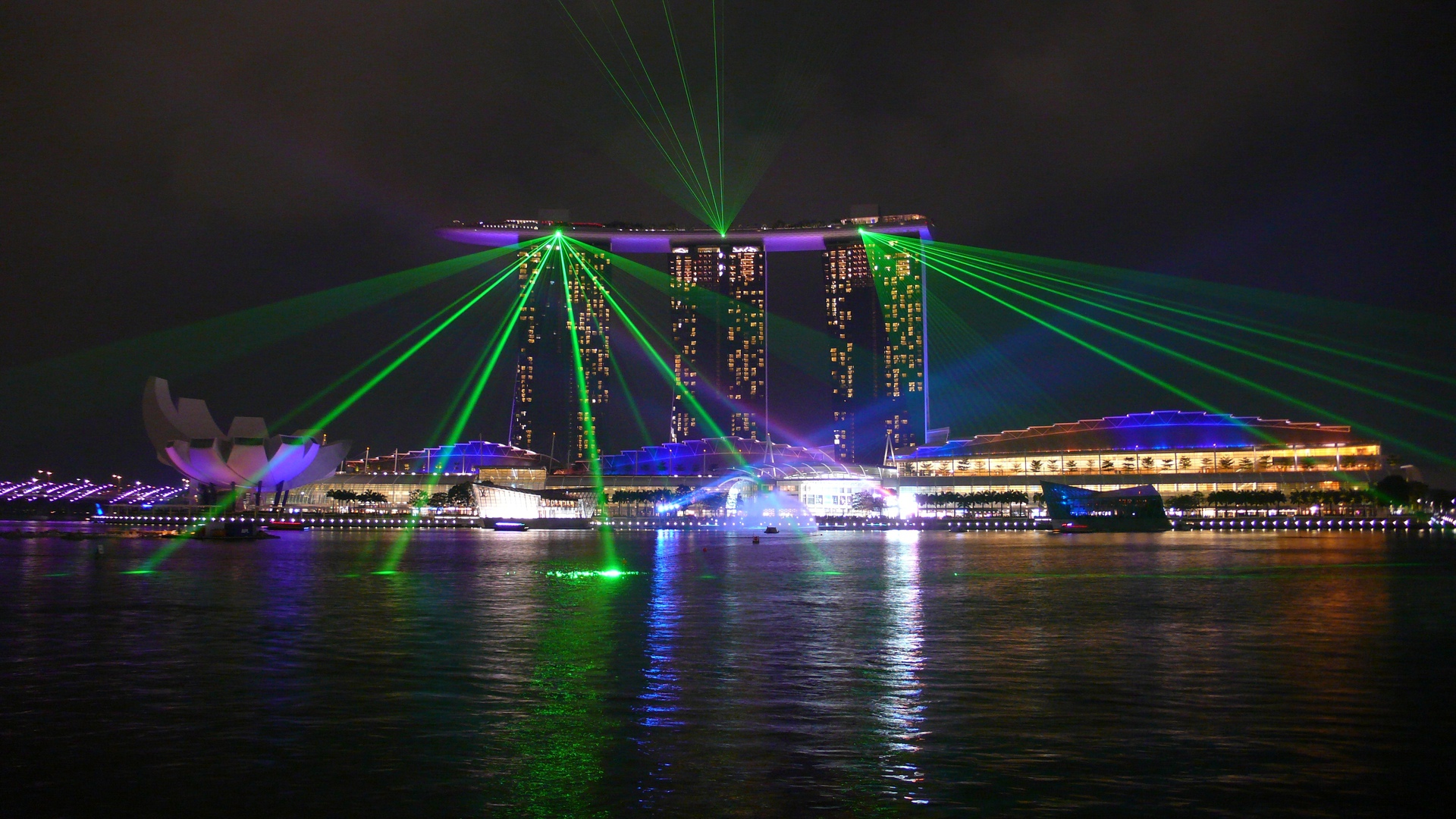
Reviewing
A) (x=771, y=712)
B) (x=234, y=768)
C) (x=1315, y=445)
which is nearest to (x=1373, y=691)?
(x=771, y=712)

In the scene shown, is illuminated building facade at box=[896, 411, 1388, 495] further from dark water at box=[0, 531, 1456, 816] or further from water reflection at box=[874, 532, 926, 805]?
water reflection at box=[874, 532, 926, 805]

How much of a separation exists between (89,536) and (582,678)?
175 ft

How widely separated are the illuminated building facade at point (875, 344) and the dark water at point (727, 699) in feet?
382

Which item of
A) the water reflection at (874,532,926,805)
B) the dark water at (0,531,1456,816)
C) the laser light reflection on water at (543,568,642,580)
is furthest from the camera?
the laser light reflection on water at (543,568,642,580)

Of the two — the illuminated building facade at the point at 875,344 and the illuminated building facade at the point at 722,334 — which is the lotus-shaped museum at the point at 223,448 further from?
the illuminated building facade at the point at 875,344

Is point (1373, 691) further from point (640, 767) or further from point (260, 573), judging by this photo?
point (260, 573)

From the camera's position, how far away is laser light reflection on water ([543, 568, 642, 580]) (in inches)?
1183

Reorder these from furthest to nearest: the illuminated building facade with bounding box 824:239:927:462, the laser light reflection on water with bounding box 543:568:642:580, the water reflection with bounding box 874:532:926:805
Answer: the illuminated building facade with bounding box 824:239:927:462 < the laser light reflection on water with bounding box 543:568:642:580 < the water reflection with bounding box 874:532:926:805

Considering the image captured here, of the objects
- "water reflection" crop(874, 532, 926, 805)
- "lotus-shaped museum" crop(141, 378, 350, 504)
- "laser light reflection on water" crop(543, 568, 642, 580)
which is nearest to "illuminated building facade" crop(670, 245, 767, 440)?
"lotus-shaped museum" crop(141, 378, 350, 504)

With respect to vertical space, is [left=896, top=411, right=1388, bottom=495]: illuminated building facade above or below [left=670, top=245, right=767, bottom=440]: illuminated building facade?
below

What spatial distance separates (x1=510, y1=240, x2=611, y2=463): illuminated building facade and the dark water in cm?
11611

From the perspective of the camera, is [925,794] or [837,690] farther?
[837,690]

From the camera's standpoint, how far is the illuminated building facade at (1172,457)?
99.8 metres

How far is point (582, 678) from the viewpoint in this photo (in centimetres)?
1298
